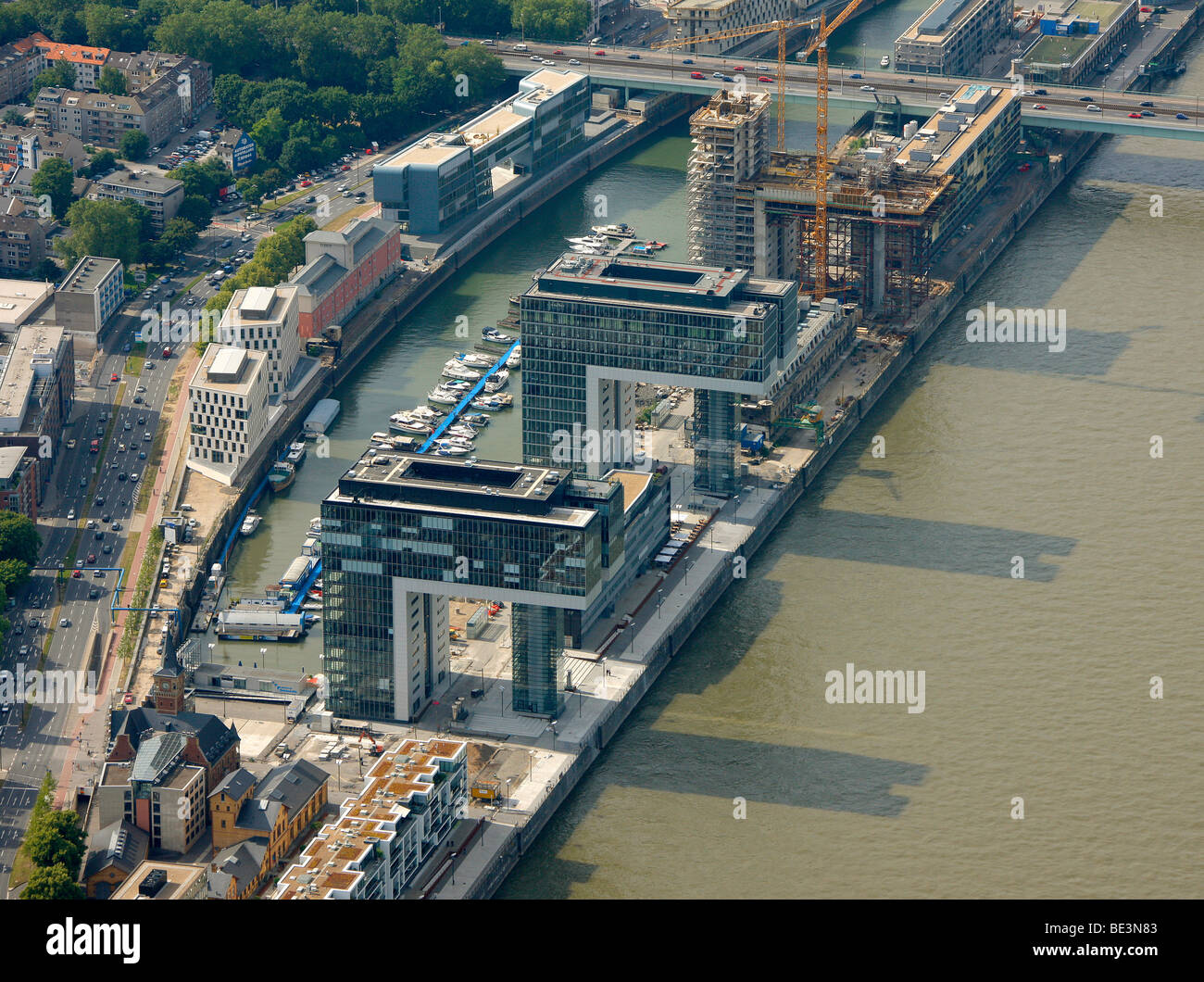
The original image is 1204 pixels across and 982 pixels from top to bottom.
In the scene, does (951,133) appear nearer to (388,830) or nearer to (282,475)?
(282,475)

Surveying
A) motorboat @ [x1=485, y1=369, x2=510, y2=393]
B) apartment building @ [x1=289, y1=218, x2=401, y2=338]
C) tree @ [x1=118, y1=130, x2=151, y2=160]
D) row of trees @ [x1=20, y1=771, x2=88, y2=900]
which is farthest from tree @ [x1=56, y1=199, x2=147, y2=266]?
row of trees @ [x1=20, y1=771, x2=88, y2=900]

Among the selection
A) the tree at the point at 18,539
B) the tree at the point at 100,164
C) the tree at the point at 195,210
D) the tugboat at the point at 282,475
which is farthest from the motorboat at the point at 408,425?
the tree at the point at 100,164

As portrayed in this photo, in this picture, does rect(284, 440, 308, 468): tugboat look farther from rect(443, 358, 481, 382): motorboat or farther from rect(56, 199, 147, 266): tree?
rect(56, 199, 147, 266): tree

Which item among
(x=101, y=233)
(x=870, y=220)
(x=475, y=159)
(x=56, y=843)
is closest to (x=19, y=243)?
(x=101, y=233)

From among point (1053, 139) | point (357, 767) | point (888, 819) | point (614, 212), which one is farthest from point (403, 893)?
point (1053, 139)

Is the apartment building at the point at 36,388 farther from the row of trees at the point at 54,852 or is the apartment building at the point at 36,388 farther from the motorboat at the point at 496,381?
the row of trees at the point at 54,852
